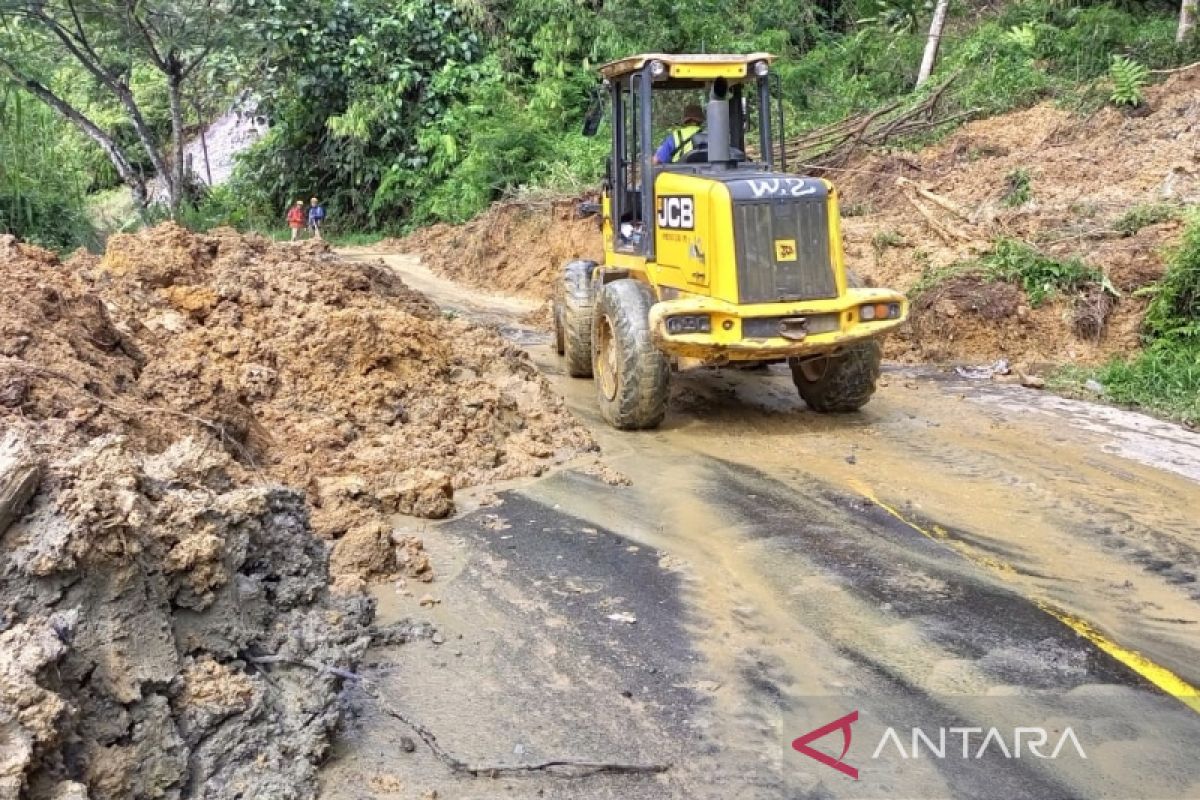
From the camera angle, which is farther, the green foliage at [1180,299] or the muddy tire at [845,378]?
the green foliage at [1180,299]

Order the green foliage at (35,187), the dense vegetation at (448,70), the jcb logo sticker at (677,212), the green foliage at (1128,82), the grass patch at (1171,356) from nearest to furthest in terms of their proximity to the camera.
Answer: the jcb logo sticker at (677,212) → the grass patch at (1171,356) → the green foliage at (1128,82) → the green foliage at (35,187) → the dense vegetation at (448,70)

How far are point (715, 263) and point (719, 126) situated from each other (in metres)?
1.25

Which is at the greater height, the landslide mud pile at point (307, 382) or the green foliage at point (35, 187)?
the green foliage at point (35, 187)

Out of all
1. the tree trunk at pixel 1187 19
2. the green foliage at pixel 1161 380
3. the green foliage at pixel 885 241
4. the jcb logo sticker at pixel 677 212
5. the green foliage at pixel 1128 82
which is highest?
the tree trunk at pixel 1187 19

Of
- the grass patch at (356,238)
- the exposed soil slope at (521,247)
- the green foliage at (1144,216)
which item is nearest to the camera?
the green foliage at (1144,216)

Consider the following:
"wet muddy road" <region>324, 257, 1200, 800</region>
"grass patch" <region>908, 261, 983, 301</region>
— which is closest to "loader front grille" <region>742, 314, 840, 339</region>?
"wet muddy road" <region>324, 257, 1200, 800</region>

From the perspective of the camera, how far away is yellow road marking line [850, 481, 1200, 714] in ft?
13.0

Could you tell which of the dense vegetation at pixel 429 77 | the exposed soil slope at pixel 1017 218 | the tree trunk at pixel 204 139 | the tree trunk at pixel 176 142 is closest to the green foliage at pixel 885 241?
the exposed soil slope at pixel 1017 218

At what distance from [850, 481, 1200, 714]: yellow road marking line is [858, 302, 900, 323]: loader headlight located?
2.18 meters

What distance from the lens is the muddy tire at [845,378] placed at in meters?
8.08

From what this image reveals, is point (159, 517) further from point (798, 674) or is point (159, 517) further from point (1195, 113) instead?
point (1195, 113)

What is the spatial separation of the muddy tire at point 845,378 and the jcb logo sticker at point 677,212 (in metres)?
1.42

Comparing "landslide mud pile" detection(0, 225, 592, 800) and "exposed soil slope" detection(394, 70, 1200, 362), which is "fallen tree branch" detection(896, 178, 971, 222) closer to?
"exposed soil slope" detection(394, 70, 1200, 362)
